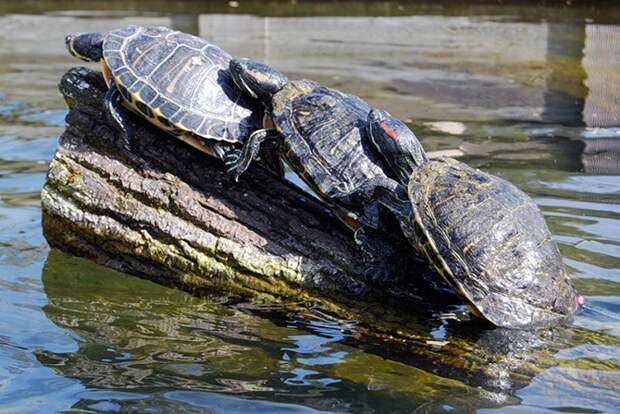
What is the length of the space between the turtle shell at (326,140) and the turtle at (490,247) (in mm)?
446

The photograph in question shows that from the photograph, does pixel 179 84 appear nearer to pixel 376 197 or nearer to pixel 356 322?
pixel 376 197

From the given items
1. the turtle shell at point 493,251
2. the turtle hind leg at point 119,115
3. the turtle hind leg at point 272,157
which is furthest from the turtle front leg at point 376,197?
the turtle hind leg at point 119,115

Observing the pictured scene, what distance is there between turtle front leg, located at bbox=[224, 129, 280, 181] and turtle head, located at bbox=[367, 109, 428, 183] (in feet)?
2.13

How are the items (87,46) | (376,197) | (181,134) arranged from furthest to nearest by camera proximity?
(87,46) < (181,134) < (376,197)

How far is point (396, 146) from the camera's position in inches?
194

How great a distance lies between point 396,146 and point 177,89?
4.71ft

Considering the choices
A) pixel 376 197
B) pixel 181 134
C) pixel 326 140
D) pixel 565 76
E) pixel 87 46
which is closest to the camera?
pixel 376 197

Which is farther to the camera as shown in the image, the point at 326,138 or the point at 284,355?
the point at 326,138

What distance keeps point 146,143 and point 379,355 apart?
193 cm

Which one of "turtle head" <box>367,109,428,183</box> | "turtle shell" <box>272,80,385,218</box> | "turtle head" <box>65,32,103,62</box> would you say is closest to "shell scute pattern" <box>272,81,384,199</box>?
"turtle shell" <box>272,80,385,218</box>

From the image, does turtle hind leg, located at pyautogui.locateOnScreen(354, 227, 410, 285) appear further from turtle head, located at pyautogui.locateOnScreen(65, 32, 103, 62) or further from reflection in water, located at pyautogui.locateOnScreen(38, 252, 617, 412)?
turtle head, located at pyautogui.locateOnScreen(65, 32, 103, 62)

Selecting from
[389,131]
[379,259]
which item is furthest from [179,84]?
[379,259]

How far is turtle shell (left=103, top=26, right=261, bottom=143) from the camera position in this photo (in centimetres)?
528

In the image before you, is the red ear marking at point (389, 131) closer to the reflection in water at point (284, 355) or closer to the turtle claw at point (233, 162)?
the turtle claw at point (233, 162)
